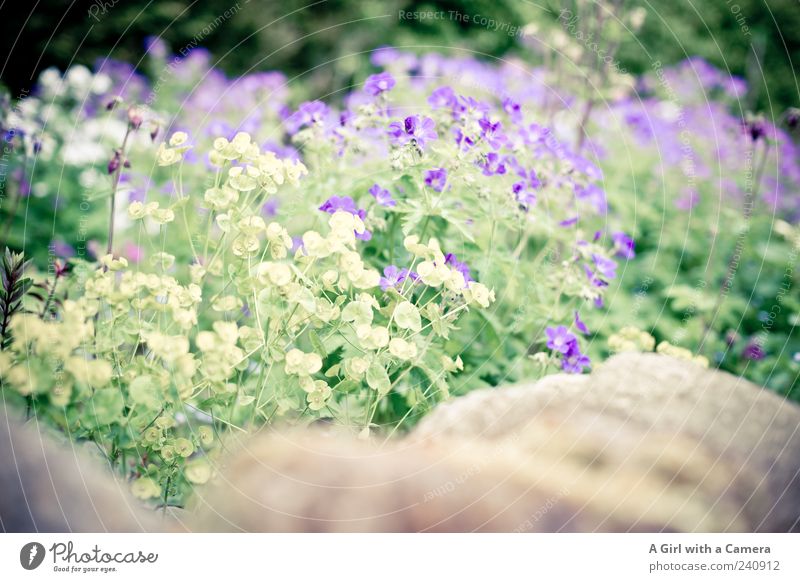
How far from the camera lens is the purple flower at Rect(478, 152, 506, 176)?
2.05m

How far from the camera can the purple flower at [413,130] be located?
6.26ft

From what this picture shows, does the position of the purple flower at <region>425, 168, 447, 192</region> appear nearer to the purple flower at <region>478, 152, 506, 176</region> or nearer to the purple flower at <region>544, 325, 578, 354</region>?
the purple flower at <region>478, 152, 506, 176</region>

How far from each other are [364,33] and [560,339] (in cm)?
554

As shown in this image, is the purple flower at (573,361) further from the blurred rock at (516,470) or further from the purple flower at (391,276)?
the purple flower at (391,276)

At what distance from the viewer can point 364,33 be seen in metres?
6.92

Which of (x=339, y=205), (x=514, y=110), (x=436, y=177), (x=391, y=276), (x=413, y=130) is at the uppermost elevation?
(x=514, y=110)

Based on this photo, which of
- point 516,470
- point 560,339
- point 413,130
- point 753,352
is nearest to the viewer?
point 516,470

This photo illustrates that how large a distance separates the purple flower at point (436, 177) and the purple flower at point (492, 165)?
116 millimetres

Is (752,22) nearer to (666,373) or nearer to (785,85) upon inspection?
(785,85)

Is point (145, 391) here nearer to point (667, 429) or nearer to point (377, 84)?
point (377, 84)

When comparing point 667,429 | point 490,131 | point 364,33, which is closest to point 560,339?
point 667,429

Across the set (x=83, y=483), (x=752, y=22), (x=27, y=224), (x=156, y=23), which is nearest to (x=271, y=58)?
(x=156, y=23)

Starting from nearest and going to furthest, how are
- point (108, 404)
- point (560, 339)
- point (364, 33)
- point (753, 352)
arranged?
point (108, 404) < point (560, 339) < point (753, 352) < point (364, 33)

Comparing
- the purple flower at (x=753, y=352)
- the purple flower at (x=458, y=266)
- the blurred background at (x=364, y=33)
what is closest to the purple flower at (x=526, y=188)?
the purple flower at (x=458, y=266)
